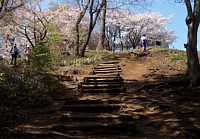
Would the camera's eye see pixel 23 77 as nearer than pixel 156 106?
No

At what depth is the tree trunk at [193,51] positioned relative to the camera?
10.2 m

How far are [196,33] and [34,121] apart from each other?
6.13 m

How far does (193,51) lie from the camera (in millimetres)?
10336

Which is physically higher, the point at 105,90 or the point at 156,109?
the point at 105,90

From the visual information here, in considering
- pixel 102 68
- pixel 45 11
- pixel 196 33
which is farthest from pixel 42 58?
pixel 45 11

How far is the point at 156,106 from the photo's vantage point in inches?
334

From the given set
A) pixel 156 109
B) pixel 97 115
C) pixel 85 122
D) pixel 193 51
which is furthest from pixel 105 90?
pixel 85 122

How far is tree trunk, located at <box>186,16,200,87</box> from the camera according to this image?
10.2m

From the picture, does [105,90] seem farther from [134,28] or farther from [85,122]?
[134,28]

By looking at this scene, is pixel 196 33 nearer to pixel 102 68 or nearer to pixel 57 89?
pixel 57 89

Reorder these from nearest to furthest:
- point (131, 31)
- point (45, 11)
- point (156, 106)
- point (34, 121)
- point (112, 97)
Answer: point (34, 121), point (156, 106), point (112, 97), point (45, 11), point (131, 31)

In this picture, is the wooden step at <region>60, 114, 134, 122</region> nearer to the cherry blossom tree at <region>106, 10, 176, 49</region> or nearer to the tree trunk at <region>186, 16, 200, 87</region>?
the tree trunk at <region>186, 16, 200, 87</region>

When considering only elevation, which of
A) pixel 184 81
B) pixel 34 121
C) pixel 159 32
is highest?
pixel 159 32

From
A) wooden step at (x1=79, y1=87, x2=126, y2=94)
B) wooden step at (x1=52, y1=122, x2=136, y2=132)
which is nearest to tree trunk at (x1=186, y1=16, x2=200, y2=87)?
wooden step at (x1=79, y1=87, x2=126, y2=94)
